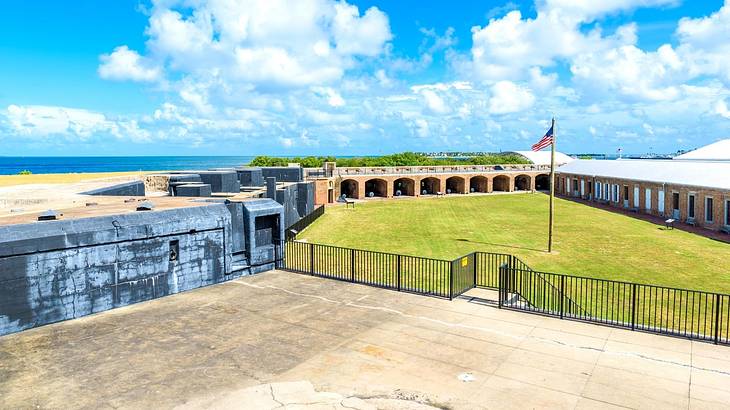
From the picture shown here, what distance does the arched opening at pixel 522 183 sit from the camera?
73.7m

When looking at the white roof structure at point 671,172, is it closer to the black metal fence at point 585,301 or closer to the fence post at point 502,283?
the black metal fence at point 585,301

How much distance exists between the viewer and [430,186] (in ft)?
224

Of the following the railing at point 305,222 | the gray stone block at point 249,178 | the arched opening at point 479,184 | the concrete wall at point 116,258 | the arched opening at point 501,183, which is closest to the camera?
the concrete wall at point 116,258

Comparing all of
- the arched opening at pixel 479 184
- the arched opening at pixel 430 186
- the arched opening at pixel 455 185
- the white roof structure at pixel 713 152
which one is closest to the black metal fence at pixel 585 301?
the arched opening at pixel 430 186

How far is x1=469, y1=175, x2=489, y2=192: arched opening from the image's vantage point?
69125 mm

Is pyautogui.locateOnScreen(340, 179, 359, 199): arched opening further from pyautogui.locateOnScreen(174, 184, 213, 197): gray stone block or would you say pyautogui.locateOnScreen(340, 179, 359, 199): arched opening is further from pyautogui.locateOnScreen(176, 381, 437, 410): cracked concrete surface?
pyautogui.locateOnScreen(176, 381, 437, 410): cracked concrete surface

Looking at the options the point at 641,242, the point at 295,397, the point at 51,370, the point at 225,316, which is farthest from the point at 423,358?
the point at 641,242

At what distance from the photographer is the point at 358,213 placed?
44781 millimetres

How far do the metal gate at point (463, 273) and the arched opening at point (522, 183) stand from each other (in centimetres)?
6135

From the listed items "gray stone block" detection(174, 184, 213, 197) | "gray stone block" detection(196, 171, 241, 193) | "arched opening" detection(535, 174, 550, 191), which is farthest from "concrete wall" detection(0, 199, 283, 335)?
"arched opening" detection(535, 174, 550, 191)

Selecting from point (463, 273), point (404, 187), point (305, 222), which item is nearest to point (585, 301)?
point (463, 273)

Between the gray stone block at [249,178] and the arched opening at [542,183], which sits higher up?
the gray stone block at [249,178]

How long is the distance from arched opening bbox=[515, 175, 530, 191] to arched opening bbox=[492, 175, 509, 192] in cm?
362

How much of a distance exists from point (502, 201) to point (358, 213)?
66.3 ft
